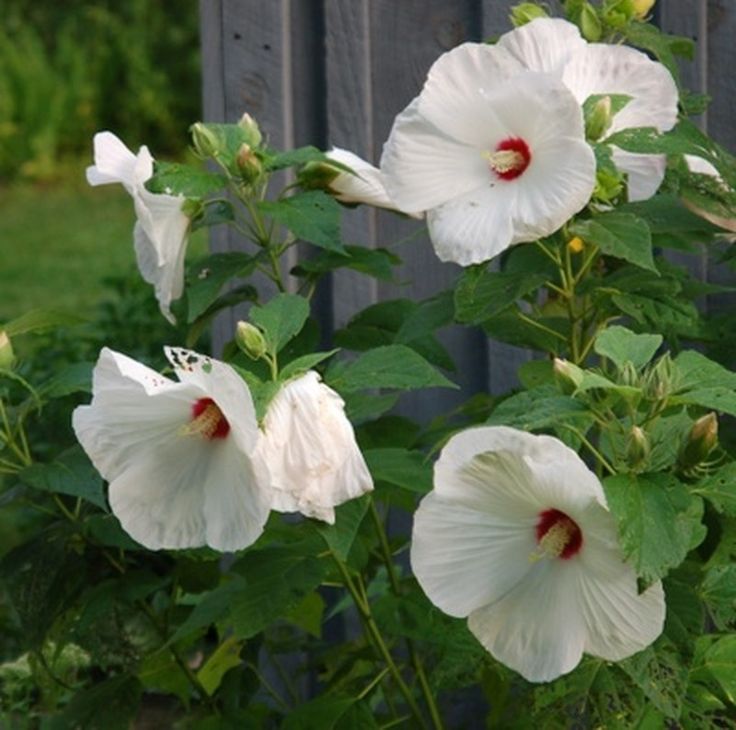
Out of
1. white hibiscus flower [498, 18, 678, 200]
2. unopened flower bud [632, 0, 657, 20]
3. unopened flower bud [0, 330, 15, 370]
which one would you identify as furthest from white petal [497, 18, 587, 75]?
unopened flower bud [0, 330, 15, 370]

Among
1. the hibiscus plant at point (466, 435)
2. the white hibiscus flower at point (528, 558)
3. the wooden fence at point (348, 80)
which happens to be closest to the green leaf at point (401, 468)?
the hibiscus plant at point (466, 435)

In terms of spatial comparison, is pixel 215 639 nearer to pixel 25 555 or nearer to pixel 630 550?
pixel 25 555

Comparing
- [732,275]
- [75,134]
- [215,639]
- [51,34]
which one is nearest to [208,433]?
[732,275]

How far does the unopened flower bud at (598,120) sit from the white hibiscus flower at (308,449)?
47 cm

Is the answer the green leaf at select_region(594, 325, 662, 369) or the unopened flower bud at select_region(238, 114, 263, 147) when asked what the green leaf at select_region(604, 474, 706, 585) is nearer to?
the green leaf at select_region(594, 325, 662, 369)

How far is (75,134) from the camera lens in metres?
11.0

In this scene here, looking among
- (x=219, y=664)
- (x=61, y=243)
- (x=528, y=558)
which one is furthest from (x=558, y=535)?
(x=61, y=243)

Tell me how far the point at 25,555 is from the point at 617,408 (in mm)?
967

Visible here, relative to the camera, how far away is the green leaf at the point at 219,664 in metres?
3.55

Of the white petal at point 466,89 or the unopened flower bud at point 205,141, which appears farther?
the unopened flower bud at point 205,141

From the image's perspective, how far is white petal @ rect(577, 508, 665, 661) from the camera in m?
2.42

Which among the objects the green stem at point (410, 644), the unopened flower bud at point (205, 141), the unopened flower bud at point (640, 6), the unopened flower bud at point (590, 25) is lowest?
the green stem at point (410, 644)

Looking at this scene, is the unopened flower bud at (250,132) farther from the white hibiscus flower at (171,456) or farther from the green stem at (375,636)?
the green stem at (375,636)

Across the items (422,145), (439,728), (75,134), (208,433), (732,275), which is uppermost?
(422,145)
